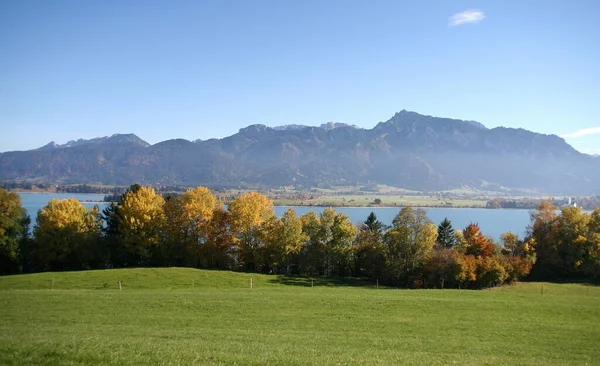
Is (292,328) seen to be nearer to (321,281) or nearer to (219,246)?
(321,281)

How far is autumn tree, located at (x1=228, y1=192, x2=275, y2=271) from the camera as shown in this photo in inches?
2327

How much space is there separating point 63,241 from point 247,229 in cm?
2527

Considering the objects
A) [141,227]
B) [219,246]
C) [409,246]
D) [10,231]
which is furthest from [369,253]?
[10,231]

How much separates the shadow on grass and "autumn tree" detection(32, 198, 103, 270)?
27587mm

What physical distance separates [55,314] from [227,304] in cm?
1082

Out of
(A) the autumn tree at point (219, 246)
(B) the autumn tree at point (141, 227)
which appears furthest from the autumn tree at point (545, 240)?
(B) the autumn tree at point (141, 227)

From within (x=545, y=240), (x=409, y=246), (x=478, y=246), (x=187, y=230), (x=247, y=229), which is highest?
(x=247, y=229)

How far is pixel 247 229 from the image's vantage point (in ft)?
196

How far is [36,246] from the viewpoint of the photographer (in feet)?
178

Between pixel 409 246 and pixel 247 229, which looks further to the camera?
pixel 247 229

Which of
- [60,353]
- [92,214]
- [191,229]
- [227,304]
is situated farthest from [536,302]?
[92,214]

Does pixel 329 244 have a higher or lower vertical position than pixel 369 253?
higher

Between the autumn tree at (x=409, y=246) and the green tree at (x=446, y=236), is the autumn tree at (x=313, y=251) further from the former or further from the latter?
the green tree at (x=446, y=236)

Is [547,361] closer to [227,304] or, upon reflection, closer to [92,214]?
[227,304]
